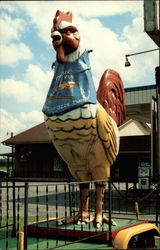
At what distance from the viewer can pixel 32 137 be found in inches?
1126

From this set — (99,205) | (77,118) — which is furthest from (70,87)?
(99,205)

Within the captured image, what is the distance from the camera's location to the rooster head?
5346 millimetres

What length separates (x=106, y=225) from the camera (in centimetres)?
569

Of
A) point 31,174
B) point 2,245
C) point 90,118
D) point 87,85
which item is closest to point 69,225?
point 2,245

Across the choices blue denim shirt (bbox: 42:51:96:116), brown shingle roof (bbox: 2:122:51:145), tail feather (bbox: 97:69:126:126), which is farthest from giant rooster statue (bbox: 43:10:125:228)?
brown shingle roof (bbox: 2:122:51:145)

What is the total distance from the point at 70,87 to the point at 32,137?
23.7 meters

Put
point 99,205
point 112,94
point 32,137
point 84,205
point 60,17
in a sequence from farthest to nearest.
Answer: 1. point 32,137
2. point 112,94
3. point 84,205
4. point 99,205
5. point 60,17

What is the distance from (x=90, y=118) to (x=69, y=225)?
1.79 metres

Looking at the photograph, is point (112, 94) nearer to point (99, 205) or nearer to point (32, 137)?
point (99, 205)

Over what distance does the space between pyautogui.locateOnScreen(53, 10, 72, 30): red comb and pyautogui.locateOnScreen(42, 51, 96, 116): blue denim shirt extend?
584 millimetres

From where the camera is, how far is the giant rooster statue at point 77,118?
17.0 feet

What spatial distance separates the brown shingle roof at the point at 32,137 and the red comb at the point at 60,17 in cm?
2168

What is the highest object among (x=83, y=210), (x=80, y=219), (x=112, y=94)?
(x=112, y=94)

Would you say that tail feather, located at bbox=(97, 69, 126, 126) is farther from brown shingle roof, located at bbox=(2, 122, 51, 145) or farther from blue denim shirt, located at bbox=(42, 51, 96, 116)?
brown shingle roof, located at bbox=(2, 122, 51, 145)
